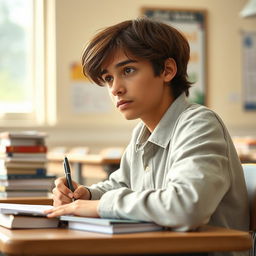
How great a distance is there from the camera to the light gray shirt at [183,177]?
1.41m

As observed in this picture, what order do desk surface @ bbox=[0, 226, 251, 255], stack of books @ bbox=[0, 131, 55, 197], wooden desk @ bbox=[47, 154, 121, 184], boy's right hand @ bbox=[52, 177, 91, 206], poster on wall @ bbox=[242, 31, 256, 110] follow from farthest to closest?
poster on wall @ bbox=[242, 31, 256, 110] < wooden desk @ bbox=[47, 154, 121, 184] < stack of books @ bbox=[0, 131, 55, 197] < boy's right hand @ bbox=[52, 177, 91, 206] < desk surface @ bbox=[0, 226, 251, 255]

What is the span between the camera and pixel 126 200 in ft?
4.84

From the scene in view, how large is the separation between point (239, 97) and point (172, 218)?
244 inches

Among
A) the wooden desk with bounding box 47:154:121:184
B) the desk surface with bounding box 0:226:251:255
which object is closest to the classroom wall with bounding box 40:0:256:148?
the wooden desk with bounding box 47:154:121:184

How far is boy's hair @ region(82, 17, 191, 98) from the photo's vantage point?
1.77m

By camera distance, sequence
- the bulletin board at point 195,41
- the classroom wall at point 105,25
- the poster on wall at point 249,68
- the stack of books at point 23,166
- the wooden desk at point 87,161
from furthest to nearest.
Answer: the poster on wall at point 249,68
the bulletin board at point 195,41
the classroom wall at point 105,25
the wooden desk at point 87,161
the stack of books at point 23,166

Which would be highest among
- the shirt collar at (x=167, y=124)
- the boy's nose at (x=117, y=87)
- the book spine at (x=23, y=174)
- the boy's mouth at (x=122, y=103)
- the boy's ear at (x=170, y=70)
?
the boy's ear at (x=170, y=70)

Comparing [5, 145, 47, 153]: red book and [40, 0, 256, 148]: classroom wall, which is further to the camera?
[40, 0, 256, 148]: classroom wall

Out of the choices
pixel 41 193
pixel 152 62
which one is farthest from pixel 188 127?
pixel 41 193

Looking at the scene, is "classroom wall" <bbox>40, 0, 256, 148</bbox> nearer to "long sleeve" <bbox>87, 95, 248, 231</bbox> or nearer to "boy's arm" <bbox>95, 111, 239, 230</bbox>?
"long sleeve" <bbox>87, 95, 248, 231</bbox>

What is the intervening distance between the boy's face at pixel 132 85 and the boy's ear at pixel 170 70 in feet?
0.10

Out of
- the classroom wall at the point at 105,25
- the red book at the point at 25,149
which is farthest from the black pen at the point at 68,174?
the classroom wall at the point at 105,25

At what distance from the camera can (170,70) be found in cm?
192

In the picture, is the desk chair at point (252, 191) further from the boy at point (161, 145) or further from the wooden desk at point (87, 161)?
the wooden desk at point (87, 161)
